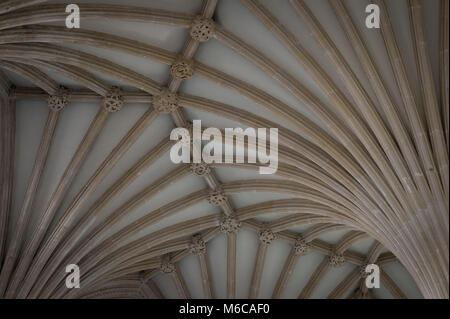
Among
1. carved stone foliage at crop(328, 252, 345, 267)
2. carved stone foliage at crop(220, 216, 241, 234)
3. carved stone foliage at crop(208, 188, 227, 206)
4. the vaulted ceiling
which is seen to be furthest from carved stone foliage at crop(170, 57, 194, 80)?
carved stone foliage at crop(328, 252, 345, 267)

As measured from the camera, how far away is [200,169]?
1802 centimetres

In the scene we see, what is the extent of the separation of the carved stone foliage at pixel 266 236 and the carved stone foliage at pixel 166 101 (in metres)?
5.61

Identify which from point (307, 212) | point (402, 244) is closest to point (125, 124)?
point (307, 212)

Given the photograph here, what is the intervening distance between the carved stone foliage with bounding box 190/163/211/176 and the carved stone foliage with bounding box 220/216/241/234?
209 cm

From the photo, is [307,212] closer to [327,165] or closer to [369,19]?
[327,165]

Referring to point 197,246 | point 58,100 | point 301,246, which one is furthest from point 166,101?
point 301,246

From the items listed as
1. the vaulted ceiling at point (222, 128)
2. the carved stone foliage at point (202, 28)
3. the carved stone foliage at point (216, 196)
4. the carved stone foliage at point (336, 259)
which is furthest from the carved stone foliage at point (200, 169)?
the carved stone foliage at point (336, 259)

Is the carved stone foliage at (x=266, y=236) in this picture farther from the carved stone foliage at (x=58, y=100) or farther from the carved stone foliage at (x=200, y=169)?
the carved stone foliage at (x=58, y=100)

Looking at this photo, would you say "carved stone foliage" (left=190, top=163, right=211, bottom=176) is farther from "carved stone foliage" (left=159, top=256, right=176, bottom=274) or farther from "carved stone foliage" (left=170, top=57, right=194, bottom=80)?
"carved stone foliage" (left=159, top=256, right=176, bottom=274)

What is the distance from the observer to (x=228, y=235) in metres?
20.0

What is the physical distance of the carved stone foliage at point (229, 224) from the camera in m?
19.4

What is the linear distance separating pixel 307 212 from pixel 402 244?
217 inches

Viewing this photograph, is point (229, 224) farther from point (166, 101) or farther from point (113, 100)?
point (113, 100)

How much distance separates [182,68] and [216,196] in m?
4.69
